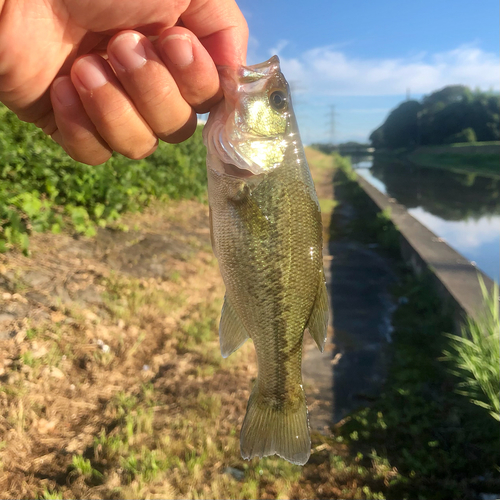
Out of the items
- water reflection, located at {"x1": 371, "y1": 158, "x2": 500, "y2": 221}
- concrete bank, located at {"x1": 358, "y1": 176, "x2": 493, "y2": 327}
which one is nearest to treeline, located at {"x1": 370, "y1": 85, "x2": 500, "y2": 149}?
water reflection, located at {"x1": 371, "y1": 158, "x2": 500, "y2": 221}

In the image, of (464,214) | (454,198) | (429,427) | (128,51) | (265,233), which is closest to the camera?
(128,51)

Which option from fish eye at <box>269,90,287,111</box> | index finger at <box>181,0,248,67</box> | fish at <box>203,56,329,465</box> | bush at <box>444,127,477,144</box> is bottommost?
fish at <box>203,56,329,465</box>

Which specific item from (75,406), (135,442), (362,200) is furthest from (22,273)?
(362,200)

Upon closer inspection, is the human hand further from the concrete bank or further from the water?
the water

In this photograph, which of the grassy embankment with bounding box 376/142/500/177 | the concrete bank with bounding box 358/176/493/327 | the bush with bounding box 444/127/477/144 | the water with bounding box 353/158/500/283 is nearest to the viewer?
the concrete bank with bounding box 358/176/493/327

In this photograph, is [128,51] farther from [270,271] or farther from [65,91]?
[270,271]

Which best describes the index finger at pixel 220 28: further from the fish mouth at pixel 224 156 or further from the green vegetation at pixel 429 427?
the green vegetation at pixel 429 427

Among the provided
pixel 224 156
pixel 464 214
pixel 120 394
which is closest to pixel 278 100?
pixel 224 156

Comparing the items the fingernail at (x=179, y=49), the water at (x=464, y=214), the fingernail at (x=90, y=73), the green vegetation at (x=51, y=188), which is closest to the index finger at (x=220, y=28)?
the fingernail at (x=179, y=49)
